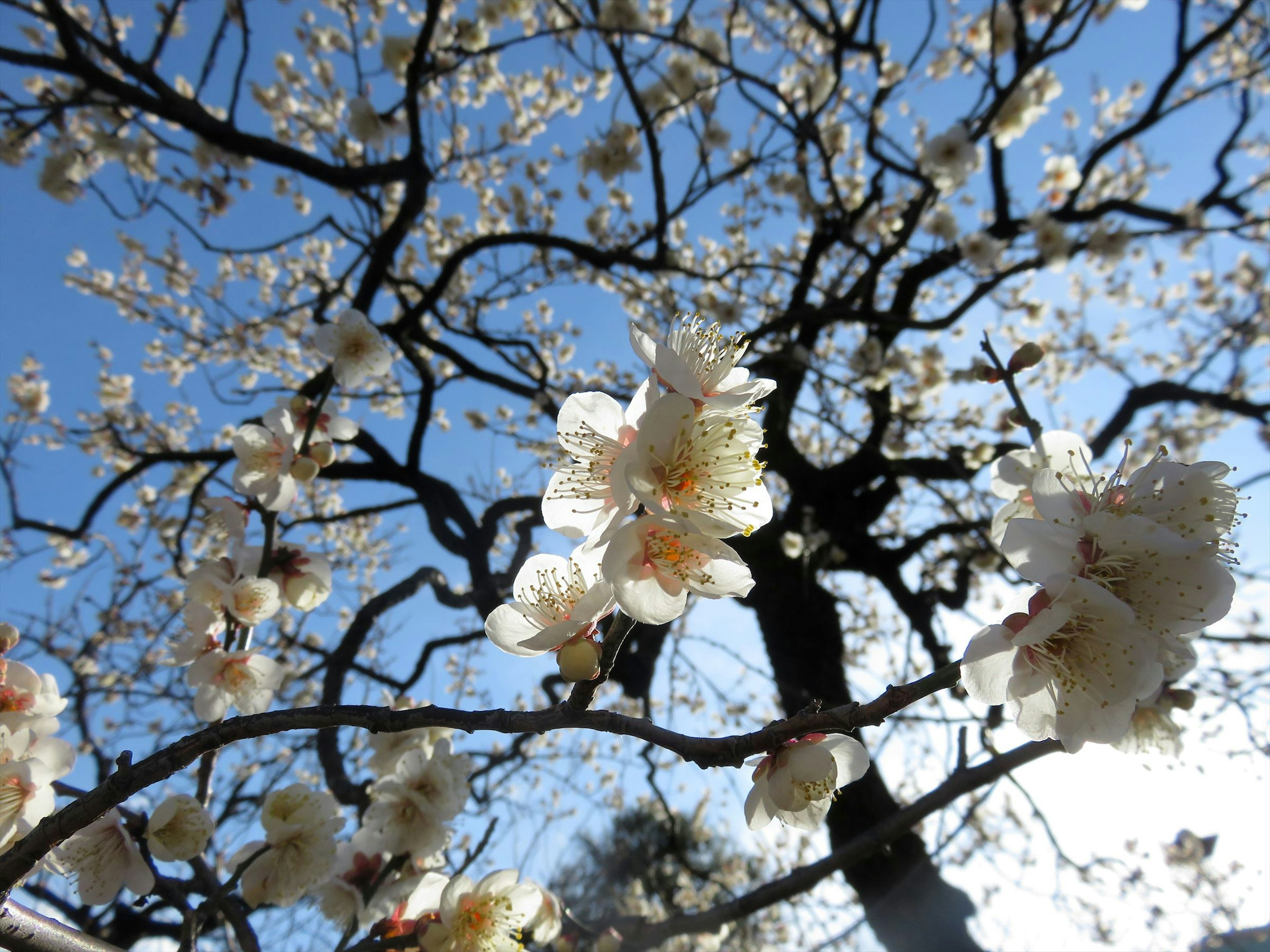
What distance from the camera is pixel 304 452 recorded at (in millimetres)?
1797

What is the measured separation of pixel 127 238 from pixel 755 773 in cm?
773

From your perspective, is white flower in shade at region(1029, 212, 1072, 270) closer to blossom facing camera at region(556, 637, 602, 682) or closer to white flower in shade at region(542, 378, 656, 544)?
white flower in shade at region(542, 378, 656, 544)

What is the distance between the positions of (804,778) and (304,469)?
1.47 metres

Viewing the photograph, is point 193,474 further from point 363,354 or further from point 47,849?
point 47,849

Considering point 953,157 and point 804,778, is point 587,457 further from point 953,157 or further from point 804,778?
point 953,157

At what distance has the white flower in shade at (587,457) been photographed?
3.12 feet

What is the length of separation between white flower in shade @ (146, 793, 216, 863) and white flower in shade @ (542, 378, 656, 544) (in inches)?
38.3

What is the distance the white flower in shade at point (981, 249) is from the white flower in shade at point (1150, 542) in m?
4.35

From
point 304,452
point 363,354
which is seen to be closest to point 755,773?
point 304,452

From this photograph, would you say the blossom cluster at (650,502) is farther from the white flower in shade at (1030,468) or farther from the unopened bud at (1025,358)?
the unopened bud at (1025,358)

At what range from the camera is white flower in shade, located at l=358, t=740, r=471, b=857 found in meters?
1.54

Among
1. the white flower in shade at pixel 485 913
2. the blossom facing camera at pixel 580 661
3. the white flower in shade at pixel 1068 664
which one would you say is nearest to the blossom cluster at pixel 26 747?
the white flower in shade at pixel 485 913

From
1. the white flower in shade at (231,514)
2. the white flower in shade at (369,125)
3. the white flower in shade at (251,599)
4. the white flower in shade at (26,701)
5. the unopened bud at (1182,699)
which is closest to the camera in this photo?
the white flower in shade at (26,701)

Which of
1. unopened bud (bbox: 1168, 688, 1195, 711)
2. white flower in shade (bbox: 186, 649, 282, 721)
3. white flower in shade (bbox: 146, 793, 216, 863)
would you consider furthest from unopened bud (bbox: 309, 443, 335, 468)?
unopened bud (bbox: 1168, 688, 1195, 711)
